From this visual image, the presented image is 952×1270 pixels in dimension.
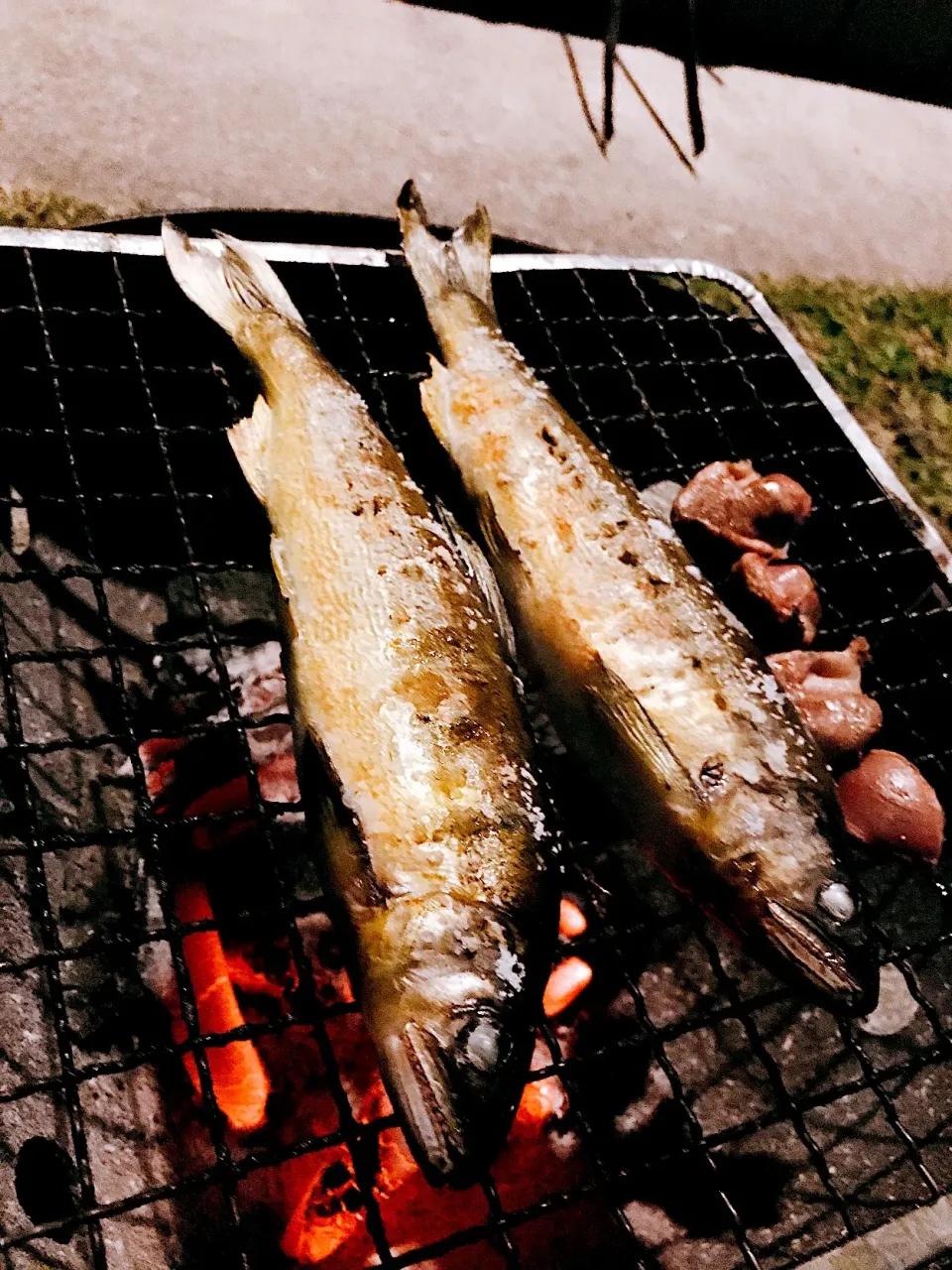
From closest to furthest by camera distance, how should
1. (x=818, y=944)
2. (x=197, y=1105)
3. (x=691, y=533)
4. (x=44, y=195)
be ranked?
1. (x=818, y=944)
2. (x=197, y=1105)
3. (x=691, y=533)
4. (x=44, y=195)

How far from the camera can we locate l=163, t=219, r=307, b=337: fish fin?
2.91 metres

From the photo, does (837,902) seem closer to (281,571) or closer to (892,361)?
(281,571)

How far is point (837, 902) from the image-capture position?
6.87 feet

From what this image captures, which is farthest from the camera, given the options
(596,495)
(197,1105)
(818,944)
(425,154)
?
(425,154)

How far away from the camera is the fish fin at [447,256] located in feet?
10.3

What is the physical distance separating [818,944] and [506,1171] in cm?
119

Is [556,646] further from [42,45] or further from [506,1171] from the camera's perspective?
[42,45]

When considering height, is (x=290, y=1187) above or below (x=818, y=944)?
below

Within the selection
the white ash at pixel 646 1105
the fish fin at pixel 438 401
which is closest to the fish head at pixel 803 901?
the white ash at pixel 646 1105

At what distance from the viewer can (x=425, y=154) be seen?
15.9ft

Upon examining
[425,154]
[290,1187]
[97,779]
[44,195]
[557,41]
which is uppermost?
[557,41]

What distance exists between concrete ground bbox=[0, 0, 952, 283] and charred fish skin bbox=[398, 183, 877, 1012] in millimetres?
2140

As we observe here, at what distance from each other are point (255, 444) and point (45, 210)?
2.06 m

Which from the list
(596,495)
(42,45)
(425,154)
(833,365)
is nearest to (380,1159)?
(596,495)
